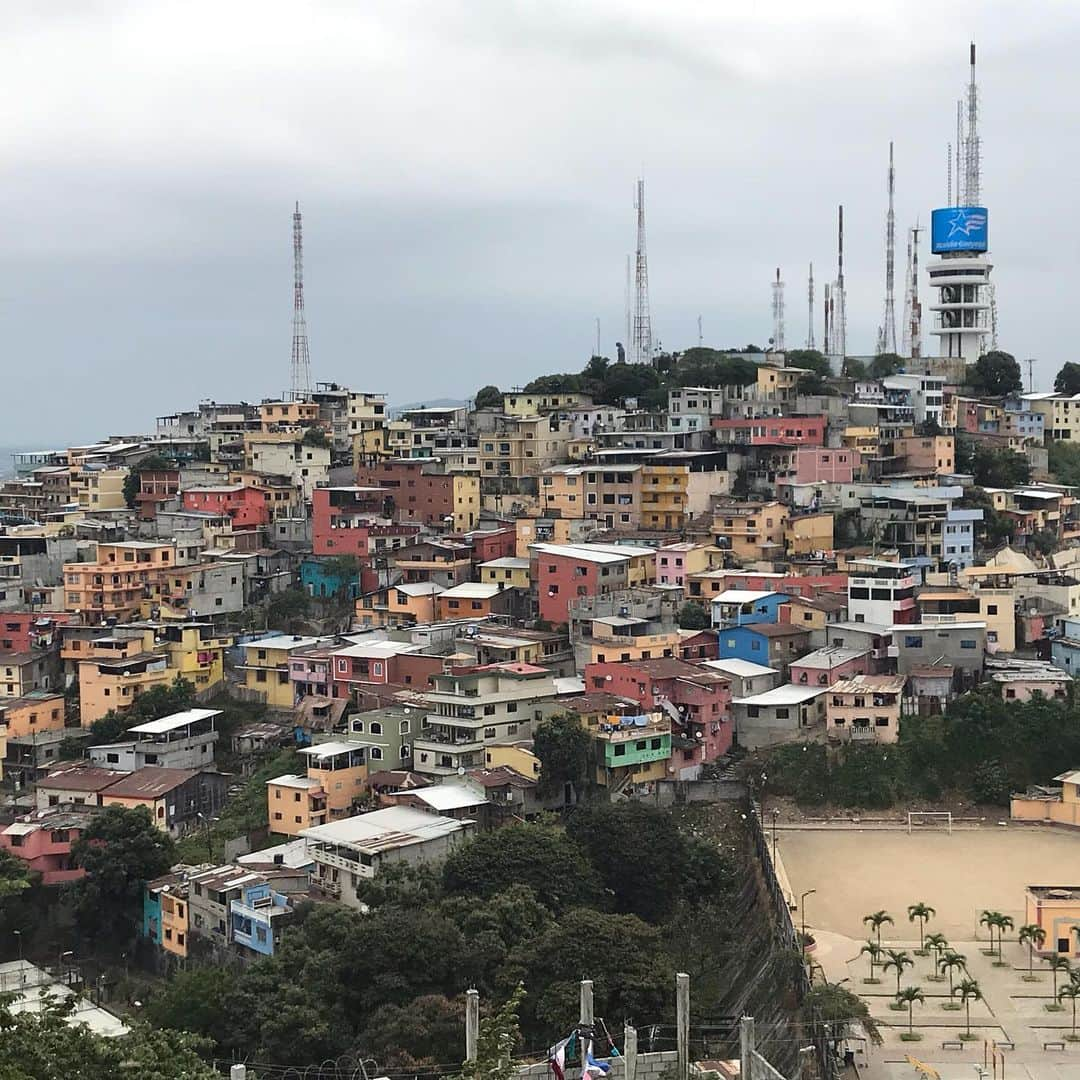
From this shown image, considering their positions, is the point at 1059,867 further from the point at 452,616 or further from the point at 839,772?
the point at 452,616

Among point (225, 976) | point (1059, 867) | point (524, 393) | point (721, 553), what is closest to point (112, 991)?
point (225, 976)

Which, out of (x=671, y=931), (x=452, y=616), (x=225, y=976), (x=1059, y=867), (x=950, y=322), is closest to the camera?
(x=225, y=976)

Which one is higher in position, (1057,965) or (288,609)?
(288,609)

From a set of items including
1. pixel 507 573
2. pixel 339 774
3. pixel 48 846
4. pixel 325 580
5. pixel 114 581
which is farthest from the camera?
pixel 325 580

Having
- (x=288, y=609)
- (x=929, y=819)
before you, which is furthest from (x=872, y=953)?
(x=288, y=609)

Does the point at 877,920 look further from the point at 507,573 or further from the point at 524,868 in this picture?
the point at 507,573

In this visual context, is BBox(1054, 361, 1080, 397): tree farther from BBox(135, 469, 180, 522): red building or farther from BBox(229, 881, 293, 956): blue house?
BBox(229, 881, 293, 956): blue house

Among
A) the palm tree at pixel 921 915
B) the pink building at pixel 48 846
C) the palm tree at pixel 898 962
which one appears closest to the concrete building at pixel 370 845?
the pink building at pixel 48 846
